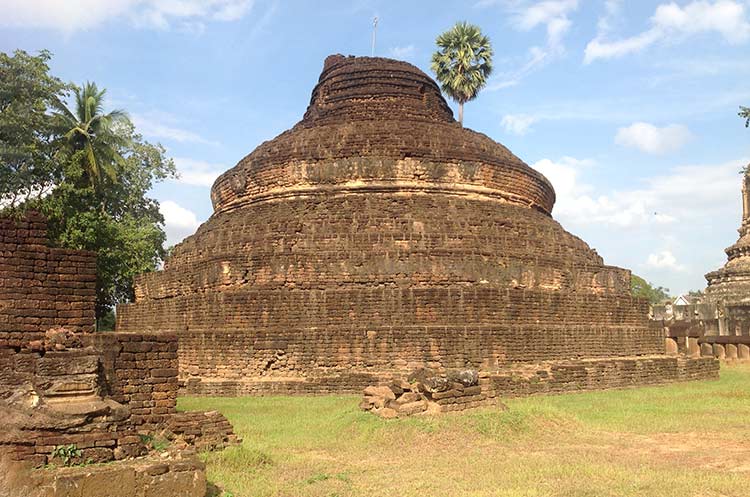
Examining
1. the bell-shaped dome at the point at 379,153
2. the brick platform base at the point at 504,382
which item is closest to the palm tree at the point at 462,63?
the bell-shaped dome at the point at 379,153

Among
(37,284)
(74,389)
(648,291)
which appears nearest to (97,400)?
(74,389)

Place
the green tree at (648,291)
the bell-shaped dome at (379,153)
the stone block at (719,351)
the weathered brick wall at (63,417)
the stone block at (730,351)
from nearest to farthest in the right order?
the weathered brick wall at (63,417), the bell-shaped dome at (379,153), the stone block at (730,351), the stone block at (719,351), the green tree at (648,291)

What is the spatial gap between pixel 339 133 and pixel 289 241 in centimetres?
486

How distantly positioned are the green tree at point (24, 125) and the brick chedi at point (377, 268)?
4.92m

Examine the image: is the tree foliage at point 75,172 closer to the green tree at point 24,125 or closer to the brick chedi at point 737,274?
the green tree at point 24,125

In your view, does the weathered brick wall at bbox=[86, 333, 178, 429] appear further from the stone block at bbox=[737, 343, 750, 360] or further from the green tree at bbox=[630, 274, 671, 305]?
the green tree at bbox=[630, 274, 671, 305]

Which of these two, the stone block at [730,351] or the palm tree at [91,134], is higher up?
the palm tree at [91,134]

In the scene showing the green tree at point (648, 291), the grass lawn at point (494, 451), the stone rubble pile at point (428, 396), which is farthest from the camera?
the green tree at point (648, 291)

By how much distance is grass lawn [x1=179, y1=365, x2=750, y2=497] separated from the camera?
6.71m

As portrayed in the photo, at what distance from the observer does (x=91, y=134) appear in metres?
23.5

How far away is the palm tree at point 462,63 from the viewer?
34.8 m

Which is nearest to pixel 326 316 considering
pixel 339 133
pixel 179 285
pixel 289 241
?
pixel 289 241

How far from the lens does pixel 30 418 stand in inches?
225

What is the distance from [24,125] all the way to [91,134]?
3156mm
